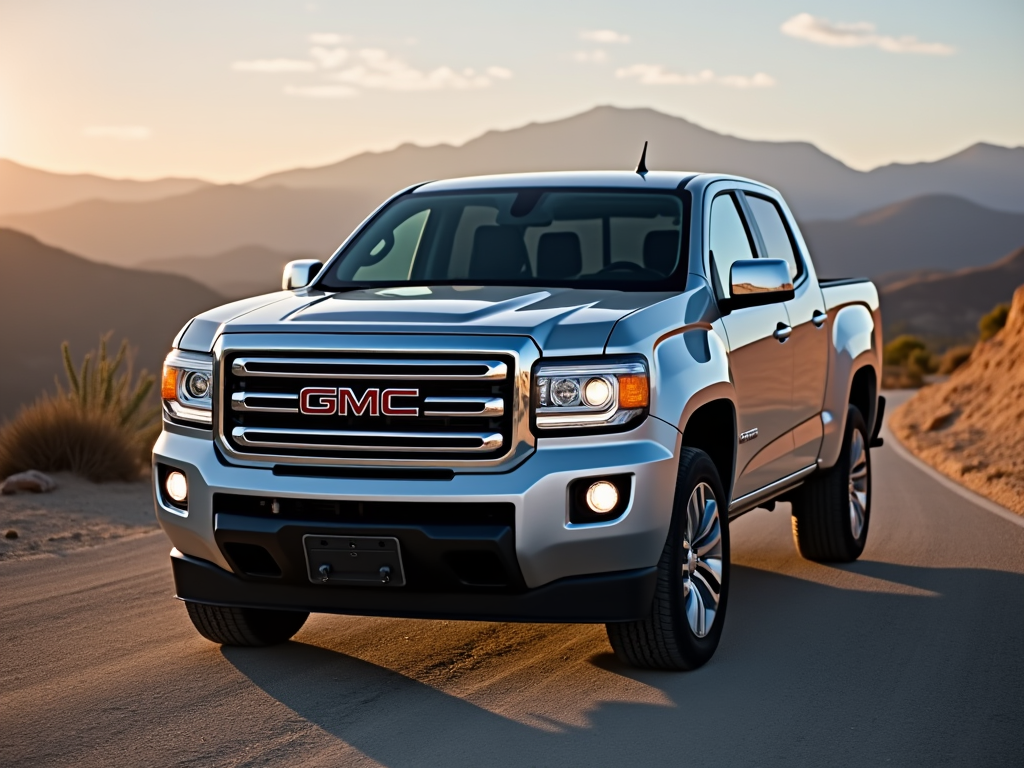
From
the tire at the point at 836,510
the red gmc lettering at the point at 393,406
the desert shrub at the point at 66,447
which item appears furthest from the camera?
the desert shrub at the point at 66,447

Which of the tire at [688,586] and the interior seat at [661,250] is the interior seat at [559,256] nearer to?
the interior seat at [661,250]

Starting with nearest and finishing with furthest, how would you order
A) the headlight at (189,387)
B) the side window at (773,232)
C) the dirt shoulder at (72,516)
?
the headlight at (189,387) < the side window at (773,232) < the dirt shoulder at (72,516)

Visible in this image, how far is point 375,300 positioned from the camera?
6.02 metres

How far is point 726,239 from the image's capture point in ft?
23.2

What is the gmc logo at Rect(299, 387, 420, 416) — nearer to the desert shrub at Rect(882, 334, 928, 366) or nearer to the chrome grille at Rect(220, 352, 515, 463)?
the chrome grille at Rect(220, 352, 515, 463)

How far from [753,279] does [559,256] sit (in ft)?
3.33

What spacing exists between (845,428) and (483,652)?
3.33 meters

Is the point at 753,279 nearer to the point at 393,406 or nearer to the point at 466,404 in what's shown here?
the point at 466,404

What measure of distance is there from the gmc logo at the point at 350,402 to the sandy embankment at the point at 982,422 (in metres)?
7.29

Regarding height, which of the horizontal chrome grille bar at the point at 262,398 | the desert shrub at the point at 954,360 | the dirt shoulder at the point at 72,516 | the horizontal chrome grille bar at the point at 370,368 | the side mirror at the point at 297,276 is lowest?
the desert shrub at the point at 954,360

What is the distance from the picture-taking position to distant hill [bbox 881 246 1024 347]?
106562 millimetres

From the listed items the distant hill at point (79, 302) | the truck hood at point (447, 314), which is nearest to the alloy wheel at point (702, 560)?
the truck hood at point (447, 314)

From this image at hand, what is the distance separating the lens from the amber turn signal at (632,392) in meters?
5.29

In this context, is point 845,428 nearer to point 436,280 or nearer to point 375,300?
point 436,280
